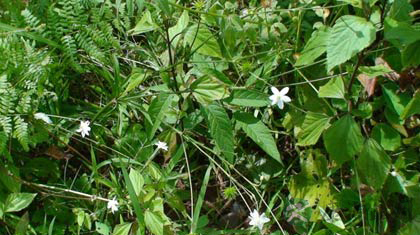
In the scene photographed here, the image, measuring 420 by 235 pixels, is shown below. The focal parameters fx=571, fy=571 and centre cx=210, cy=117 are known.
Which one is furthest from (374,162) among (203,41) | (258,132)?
(203,41)

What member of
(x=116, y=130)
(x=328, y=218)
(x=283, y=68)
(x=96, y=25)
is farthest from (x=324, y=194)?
(x=96, y=25)

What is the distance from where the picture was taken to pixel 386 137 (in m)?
1.72

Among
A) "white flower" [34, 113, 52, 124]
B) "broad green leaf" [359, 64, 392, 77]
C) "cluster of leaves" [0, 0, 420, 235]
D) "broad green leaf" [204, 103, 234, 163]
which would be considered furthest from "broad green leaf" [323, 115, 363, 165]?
"white flower" [34, 113, 52, 124]

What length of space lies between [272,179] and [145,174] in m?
0.43

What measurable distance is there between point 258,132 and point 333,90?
Answer: 0.25 metres

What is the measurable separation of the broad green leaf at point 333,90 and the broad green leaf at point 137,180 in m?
0.58

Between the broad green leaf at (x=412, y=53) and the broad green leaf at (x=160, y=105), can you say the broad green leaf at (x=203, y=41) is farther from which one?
the broad green leaf at (x=412, y=53)

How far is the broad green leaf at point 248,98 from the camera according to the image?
1.64 m

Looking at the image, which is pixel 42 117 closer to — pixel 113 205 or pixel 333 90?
pixel 113 205

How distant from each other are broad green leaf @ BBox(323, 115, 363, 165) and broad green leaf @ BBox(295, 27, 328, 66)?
20 centimetres

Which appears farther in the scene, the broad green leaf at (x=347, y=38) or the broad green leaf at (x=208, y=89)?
the broad green leaf at (x=208, y=89)

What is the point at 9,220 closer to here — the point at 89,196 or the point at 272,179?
the point at 89,196

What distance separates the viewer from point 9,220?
6.14 feet

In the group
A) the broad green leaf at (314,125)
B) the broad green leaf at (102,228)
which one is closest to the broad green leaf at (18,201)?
the broad green leaf at (102,228)
